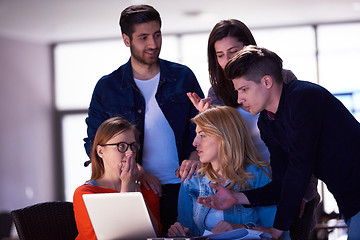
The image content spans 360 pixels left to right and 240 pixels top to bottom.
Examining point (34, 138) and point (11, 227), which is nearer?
point (11, 227)

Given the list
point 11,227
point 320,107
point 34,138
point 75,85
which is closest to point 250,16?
point 75,85

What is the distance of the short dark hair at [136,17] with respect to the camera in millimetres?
2815

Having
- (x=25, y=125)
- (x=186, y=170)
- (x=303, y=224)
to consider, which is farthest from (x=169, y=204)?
(x=25, y=125)

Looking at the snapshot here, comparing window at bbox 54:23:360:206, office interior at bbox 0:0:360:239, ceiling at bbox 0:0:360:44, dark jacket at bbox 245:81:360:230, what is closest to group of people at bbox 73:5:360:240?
dark jacket at bbox 245:81:360:230

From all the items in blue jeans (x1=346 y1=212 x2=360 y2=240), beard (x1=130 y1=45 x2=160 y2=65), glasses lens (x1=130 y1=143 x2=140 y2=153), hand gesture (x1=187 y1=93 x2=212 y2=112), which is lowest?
blue jeans (x1=346 y1=212 x2=360 y2=240)

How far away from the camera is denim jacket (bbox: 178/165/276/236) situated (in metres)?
2.46

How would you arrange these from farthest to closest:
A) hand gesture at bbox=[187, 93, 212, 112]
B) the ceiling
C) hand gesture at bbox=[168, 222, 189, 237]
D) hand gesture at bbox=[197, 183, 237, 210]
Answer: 1. the ceiling
2. hand gesture at bbox=[187, 93, 212, 112]
3. hand gesture at bbox=[168, 222, 189, 237]
4. hand gesture at bbox=[197, 183, 237, 210]

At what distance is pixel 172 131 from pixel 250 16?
528 cm

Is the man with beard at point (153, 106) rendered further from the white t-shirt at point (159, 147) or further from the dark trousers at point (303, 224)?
the dark trousers at point (303, 224)

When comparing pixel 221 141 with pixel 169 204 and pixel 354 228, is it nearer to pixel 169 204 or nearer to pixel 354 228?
pixel 169 204

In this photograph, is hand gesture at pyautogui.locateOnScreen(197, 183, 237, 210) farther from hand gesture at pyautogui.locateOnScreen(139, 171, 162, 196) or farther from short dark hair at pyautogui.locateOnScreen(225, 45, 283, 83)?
hand gesture at pyautogui.locateOnScreen(139, 171, 162, 196)

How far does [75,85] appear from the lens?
875 centimetres

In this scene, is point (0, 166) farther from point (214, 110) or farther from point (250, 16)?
point (214, 110)

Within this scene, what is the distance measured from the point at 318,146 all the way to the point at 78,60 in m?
7.13
